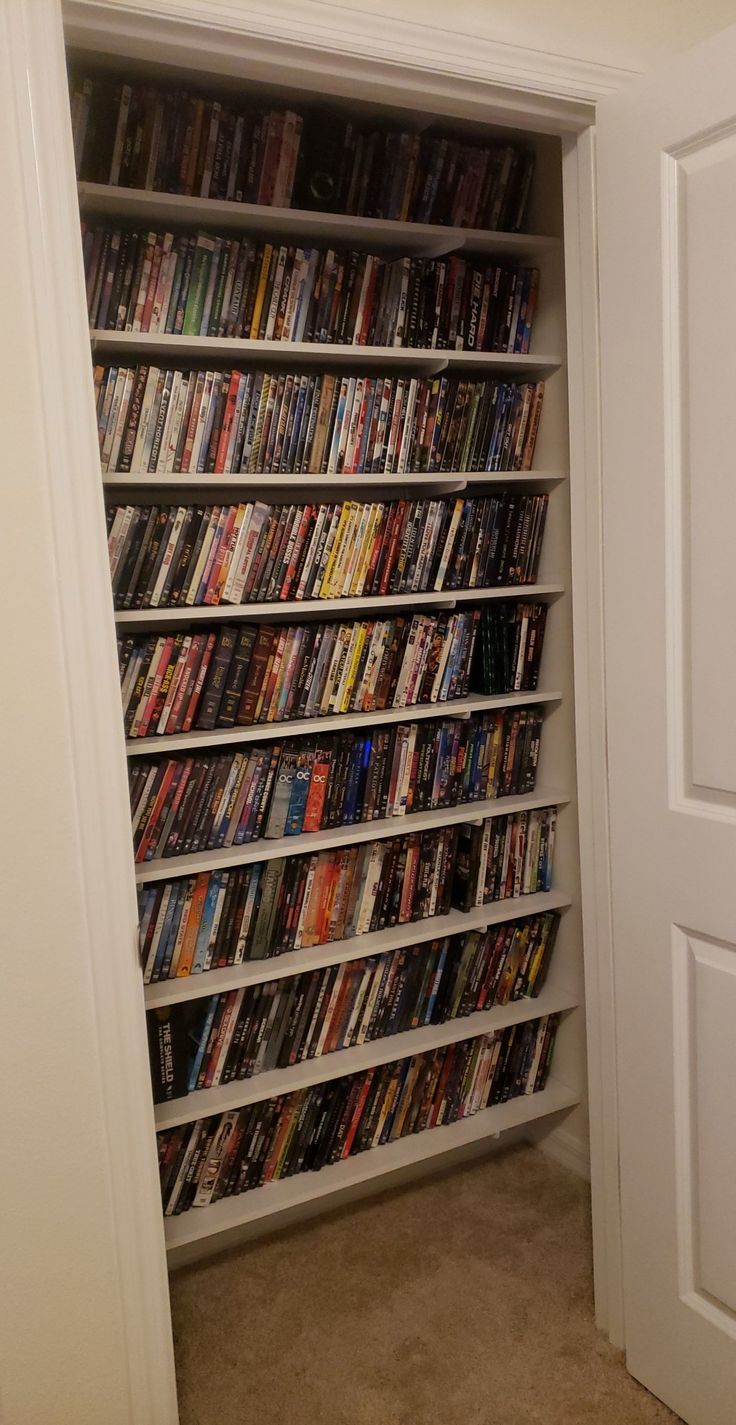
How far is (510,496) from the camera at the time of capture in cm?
209

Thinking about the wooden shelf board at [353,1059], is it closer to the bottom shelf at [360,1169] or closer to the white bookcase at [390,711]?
the white bookcase at [390,711]

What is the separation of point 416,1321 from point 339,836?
2.83 ft

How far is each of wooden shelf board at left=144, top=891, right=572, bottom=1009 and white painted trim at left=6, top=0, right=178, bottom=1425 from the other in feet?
1.41

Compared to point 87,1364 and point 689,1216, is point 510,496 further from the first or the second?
point 87,1364

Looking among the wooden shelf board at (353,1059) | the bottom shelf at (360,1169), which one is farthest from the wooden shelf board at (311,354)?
the bottom shelf at (360,1169)

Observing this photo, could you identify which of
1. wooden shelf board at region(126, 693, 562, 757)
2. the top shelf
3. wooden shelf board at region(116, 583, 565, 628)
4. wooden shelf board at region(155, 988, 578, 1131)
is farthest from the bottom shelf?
the top shelf

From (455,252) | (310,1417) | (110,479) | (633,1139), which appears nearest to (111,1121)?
(310,1417)

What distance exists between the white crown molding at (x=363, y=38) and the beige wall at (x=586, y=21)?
13 millimetres

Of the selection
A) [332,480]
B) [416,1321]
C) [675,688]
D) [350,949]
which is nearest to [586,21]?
[332,480]

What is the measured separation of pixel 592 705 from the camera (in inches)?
64.3

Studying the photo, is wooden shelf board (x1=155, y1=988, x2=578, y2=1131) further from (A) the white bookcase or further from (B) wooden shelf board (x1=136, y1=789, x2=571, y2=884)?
(B) wooden shelf board (x1=136, y1=789, x2=571, y2=884)

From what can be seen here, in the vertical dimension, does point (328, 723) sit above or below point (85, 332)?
below

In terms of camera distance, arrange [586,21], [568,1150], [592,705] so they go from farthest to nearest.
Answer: [568,1150] → [592,705] → [586,21]

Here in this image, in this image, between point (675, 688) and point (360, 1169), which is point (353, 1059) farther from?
point (675, 688)
